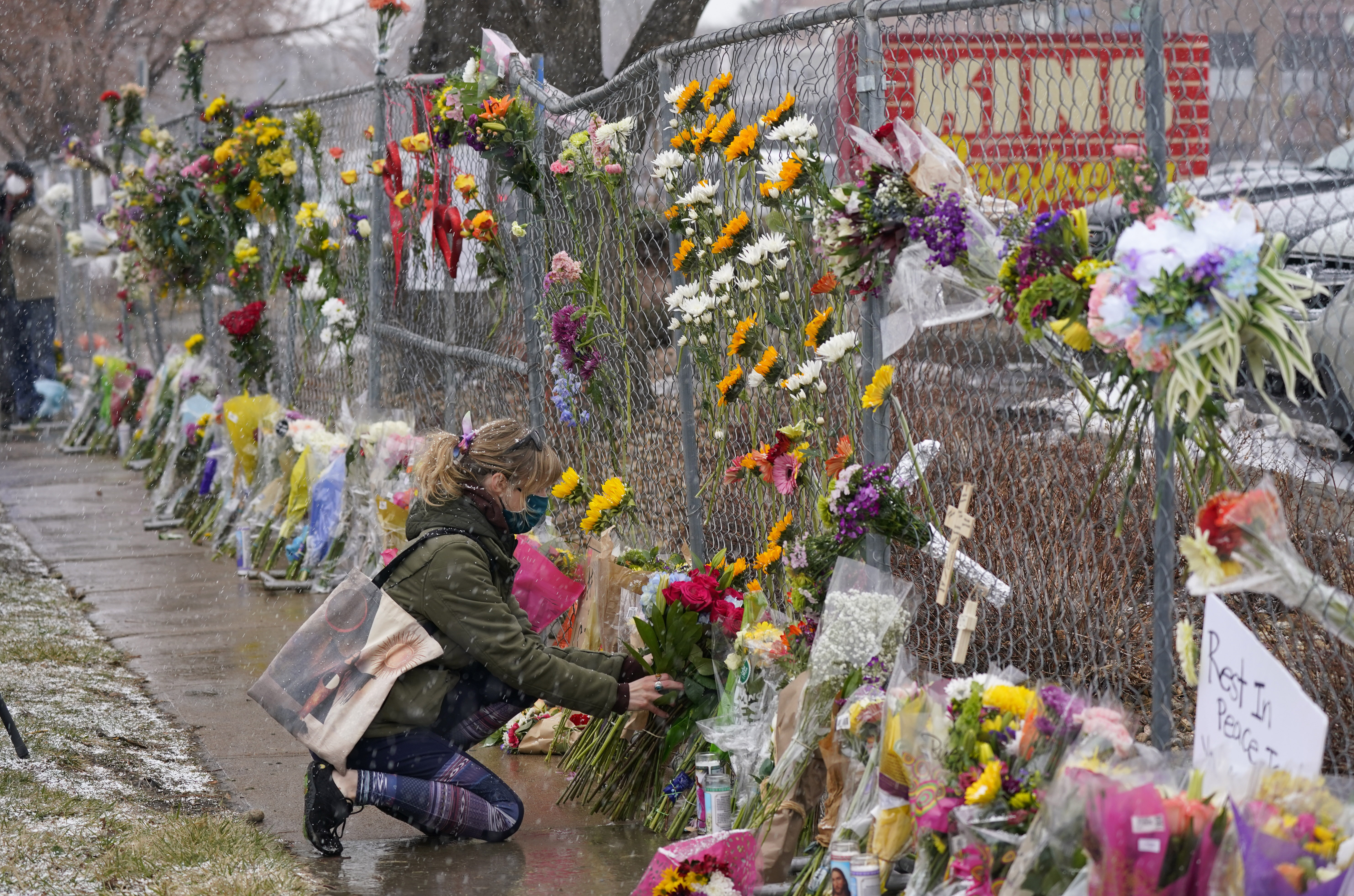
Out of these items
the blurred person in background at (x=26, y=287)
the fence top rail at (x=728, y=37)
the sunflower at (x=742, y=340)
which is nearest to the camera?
the fence top rail at (x=728, y=37)

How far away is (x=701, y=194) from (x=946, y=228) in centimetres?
135

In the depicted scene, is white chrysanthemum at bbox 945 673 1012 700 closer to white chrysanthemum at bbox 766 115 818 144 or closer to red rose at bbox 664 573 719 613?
red rose at bbox 664 573 719 613

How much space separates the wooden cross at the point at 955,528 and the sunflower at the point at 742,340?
946 mm

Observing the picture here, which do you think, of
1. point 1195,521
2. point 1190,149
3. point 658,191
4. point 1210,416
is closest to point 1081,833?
point 1195,521

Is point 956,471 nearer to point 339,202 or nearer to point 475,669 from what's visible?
point 475,669

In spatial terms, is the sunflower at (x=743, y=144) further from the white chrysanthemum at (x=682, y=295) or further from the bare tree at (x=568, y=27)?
the bare tree at (x=568, y=27)

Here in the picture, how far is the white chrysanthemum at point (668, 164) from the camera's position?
168 inches

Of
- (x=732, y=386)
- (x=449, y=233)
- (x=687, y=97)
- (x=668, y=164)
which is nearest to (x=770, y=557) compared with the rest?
(x=732, y=386)

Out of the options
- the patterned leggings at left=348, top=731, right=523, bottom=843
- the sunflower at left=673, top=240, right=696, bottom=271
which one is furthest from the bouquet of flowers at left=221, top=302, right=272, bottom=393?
the patterned leggings at left=348, top=731, right=523, bottom=843

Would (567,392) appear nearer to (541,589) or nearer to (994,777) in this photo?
(541,589)

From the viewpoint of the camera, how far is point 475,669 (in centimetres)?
429

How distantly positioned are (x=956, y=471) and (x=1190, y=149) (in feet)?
6.03

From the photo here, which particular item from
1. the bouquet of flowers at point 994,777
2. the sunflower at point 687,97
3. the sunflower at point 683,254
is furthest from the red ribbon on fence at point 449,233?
the bouquet of flowers at point 994,777

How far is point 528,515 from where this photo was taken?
14.2 ft
